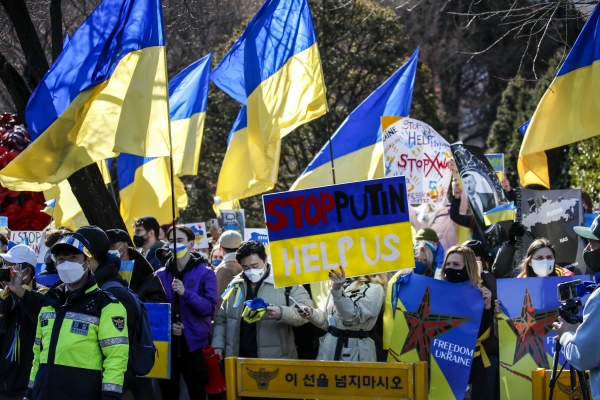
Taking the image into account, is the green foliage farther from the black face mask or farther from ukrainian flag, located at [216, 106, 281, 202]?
the black face mask

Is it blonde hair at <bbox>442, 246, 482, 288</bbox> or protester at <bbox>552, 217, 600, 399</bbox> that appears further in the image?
blonde hair at <bbox>442, 246, 482, 288</bbox>

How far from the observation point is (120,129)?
681cm

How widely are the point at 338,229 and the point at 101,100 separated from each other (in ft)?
8.09

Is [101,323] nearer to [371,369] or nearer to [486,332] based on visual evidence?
[371,369]

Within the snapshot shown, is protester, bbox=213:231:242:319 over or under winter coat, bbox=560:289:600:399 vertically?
over

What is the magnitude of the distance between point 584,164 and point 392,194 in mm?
12264

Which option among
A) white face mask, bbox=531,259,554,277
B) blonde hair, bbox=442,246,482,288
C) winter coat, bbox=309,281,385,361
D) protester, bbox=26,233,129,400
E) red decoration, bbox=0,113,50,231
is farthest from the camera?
red decoration, bbox=0,113,50,231

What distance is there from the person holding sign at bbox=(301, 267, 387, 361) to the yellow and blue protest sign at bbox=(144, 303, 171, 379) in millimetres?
1078

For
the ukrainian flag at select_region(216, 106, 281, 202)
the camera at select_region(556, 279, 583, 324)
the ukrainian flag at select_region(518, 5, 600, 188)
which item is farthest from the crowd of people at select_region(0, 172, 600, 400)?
the ukrainian flag at select_region(216, 106, 281, 202)

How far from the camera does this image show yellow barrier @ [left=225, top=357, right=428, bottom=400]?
5379mm

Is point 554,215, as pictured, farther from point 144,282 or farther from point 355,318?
point 144,282

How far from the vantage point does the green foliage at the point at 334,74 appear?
778 inches

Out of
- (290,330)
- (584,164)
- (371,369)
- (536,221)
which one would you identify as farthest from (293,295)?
(584,164)

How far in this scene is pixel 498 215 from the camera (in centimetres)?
848
